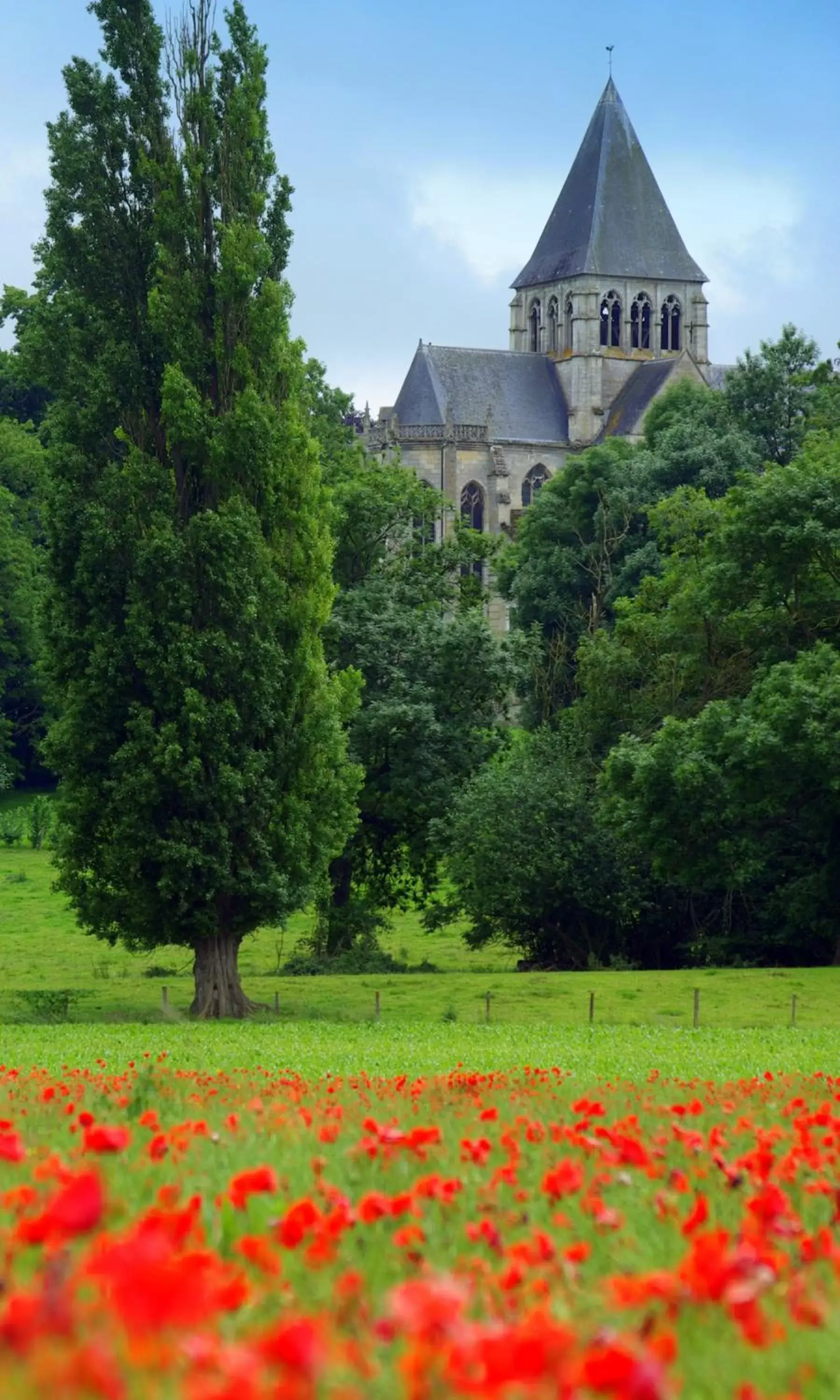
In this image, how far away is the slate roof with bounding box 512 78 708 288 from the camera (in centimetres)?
13588

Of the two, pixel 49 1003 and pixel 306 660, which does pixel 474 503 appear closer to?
pixel 306 660

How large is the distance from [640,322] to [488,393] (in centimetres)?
1349

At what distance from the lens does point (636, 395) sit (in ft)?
445

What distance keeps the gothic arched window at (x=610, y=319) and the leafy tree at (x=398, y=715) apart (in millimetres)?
92167

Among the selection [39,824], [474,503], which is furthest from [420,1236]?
[474,503]

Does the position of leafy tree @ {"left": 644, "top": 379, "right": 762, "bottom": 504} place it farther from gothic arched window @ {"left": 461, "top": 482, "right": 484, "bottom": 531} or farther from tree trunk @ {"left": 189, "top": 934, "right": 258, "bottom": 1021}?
gothic arched window @ {"left": 461, "top": 482, "right": 484, "bottom": 531}

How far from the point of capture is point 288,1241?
462 cm

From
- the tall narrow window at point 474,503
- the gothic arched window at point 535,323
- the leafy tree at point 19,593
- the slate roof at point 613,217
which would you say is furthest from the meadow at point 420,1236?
the gothic arched window at point 535,323

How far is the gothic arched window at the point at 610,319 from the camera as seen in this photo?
13925 centimetres

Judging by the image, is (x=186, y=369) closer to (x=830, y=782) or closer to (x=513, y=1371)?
(x=830, y=782)

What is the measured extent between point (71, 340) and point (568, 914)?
65.7ft

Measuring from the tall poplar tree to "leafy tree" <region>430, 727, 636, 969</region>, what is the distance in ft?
34.8

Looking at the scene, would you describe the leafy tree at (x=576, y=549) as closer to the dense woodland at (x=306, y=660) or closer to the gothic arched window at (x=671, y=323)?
the dense woodland at (x=306, y=660)

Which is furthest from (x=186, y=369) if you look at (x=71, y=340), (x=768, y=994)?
(x=768, y=994)
